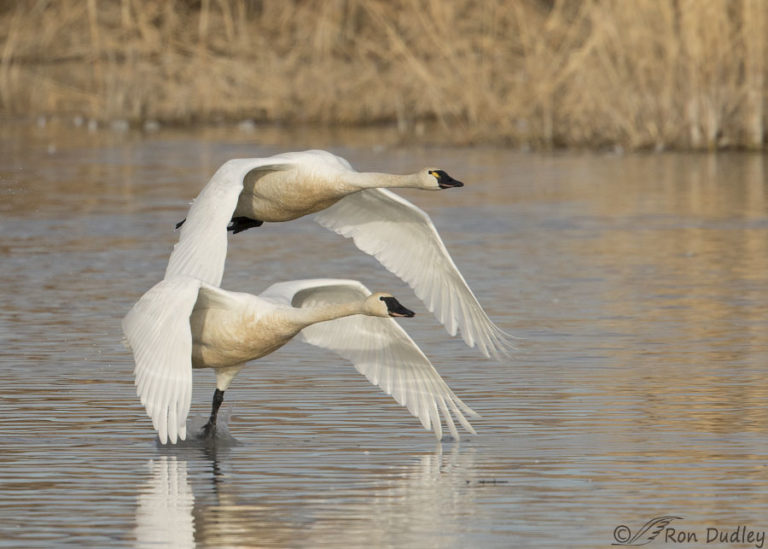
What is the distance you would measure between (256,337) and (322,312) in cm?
30

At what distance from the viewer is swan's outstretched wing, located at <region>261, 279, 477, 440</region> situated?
824 centimetres

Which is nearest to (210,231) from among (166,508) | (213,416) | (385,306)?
(213,416)

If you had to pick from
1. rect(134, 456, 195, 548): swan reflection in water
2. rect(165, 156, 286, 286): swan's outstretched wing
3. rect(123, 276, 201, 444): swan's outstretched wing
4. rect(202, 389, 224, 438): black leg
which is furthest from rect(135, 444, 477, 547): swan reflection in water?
rect(165, 156, 286, 286): swan's outstretched wing

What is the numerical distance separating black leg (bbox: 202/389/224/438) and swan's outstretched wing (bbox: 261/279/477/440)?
501 millimetres

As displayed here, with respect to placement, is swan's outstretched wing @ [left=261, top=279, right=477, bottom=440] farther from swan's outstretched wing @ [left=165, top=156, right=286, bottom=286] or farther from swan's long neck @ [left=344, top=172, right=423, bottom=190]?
swan's long neck @ [left=344, top=172, right=423, bottom=190]

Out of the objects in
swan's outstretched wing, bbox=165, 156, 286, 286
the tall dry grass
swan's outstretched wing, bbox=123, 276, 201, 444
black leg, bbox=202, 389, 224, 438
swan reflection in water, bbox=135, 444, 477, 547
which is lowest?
the tall dry grass

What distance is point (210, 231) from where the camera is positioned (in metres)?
8.48

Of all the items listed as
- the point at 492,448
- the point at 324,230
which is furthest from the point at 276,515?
the point at 324,230

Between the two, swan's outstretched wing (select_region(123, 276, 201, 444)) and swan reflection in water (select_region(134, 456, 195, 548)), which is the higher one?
swan's outstretched wing (select_region(123, 276, 201, 444))

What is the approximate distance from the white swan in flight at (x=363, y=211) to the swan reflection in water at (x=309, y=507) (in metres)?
1.50

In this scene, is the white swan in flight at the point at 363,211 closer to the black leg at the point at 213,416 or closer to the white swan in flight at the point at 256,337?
the white swan in flight at the point at 256,337

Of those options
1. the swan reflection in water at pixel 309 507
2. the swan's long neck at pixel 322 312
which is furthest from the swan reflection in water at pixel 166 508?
the swan's long neck at pixel 322 312

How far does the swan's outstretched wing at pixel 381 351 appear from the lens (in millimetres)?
8242
